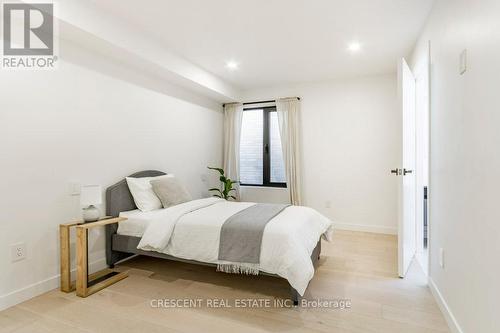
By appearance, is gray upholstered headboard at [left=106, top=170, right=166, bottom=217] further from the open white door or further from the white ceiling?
the open white door

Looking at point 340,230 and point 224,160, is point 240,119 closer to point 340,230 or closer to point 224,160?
point 224,160

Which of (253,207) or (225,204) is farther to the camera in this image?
(225,204)

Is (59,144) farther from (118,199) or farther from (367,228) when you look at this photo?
(367,228)

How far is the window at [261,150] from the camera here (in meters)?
5.09

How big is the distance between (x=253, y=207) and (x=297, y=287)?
1.20m

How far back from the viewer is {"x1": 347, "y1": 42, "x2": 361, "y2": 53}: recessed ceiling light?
3.23 metres

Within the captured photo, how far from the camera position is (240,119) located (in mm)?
5203

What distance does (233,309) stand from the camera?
213cm

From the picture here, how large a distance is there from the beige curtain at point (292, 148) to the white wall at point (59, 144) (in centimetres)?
217

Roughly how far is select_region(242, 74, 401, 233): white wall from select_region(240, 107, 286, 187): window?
49 centimetres

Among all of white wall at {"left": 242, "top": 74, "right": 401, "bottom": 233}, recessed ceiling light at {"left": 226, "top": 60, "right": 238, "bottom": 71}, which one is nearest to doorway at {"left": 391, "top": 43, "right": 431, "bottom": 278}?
white wall at {"left": 242, "top": 74, "right": 401, "bottom": 233}

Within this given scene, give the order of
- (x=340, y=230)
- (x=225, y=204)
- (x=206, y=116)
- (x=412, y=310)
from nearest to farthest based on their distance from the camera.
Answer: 1. (x=412, y=310)
2. (x=225, y=204)
3. (x=340, y=230)
4. (x=206, y=116)

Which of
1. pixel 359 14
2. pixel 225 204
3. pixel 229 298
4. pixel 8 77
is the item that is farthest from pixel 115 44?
pixel 229 298

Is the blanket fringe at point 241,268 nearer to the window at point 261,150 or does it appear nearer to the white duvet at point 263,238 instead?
the white duvet at point 263,238
